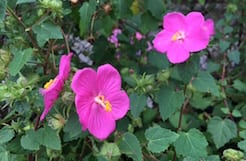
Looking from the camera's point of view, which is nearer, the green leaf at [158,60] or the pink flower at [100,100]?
the pink flower at [100,100]

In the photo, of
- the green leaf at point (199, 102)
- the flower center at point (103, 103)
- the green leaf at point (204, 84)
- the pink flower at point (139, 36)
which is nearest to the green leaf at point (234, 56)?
the green leaf at point (199, 102)

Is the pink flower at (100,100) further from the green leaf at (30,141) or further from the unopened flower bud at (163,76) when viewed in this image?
the unopened flower bud at (163,76)

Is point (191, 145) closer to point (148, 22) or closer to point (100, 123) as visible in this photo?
point (100, 123)

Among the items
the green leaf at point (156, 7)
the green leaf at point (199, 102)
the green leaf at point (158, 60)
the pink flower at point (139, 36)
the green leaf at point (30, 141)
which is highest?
the green leaf at point (156, 7)

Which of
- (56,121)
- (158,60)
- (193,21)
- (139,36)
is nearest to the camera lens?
(56,121)

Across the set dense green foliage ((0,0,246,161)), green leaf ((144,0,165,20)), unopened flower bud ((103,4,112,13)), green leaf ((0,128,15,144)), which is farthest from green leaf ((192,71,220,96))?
green leaf ((0,128,15,144))

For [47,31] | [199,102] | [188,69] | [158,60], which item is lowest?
[199,102]

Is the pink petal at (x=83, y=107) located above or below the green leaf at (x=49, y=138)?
above

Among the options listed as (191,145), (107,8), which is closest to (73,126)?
(191,145)
